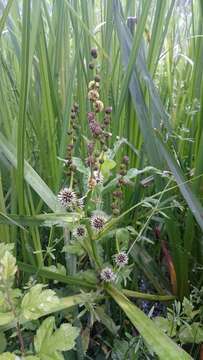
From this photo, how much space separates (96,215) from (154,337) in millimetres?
184

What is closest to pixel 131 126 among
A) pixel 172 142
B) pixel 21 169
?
pixel 172 142

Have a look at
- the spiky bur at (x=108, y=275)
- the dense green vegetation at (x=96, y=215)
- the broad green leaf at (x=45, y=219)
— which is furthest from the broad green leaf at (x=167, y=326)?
the broad green leaf at (x=45, y=219)

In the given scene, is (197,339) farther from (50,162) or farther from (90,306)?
(50,162)

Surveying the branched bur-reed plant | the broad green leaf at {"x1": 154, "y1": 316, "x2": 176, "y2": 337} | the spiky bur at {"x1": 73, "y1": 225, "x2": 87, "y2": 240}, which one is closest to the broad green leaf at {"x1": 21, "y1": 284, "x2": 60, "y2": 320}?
the branched bur-reed plant

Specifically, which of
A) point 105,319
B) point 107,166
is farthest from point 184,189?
point 105,319

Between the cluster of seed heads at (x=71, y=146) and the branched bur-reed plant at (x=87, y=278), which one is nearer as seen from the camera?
the branched bur-reed plant at (x=87, y=278)

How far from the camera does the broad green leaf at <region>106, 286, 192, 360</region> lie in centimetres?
61

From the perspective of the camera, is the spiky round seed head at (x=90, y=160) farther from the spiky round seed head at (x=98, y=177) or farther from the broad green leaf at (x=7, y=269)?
the broad green leaf at (x=7, y=269)

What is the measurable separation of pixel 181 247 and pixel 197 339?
0.50ft

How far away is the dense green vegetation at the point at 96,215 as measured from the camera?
2.11 ft

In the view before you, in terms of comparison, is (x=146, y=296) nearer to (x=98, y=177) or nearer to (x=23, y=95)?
(x=98, y=177)

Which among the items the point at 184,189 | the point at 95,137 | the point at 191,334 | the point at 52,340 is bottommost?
the point at 191,334

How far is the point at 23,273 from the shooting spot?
798mm

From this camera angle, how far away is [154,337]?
0.63 m
